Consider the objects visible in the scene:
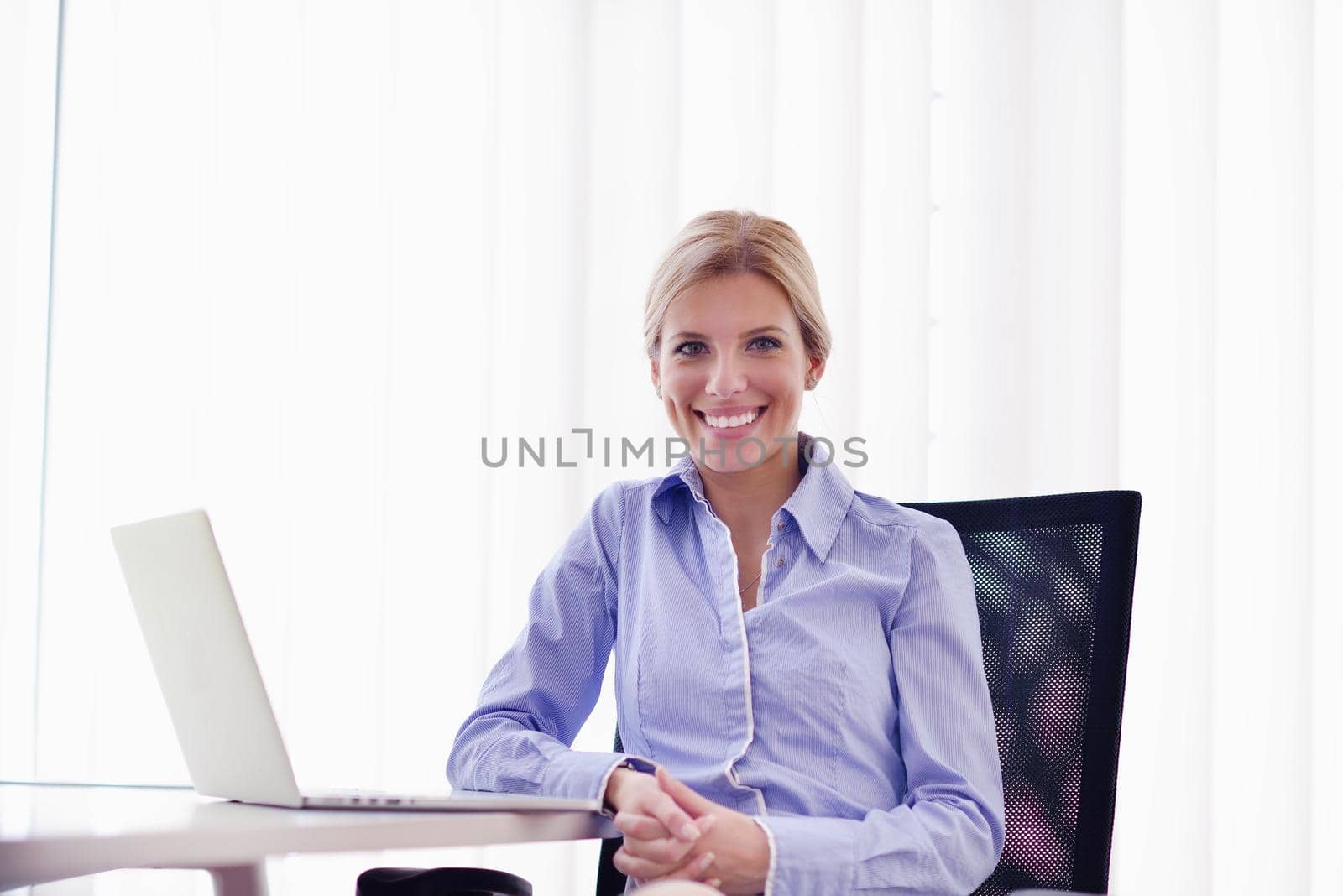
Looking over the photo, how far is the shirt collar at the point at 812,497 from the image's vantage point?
1342 mm

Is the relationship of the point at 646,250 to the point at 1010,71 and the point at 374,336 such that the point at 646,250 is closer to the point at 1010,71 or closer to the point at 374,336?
the point at 374,336

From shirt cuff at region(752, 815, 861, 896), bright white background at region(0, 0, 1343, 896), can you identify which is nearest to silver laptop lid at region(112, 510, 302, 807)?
shirt cuff at region(752, 815, 861, 896)

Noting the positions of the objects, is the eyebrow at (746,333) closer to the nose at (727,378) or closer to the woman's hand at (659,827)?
the nose at (727,378)

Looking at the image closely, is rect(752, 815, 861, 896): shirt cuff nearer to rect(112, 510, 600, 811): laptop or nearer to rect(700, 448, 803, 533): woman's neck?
rect(112, 510, 600, 811): laptop

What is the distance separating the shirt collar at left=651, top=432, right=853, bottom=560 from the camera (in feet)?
4.40

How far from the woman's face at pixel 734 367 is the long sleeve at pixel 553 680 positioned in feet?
0.49

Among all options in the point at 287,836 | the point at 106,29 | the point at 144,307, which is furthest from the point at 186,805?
the point at 106,29

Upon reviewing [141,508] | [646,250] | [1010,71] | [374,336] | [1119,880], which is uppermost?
[1010,71]

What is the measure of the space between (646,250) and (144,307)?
95 cm

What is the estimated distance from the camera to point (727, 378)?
4.47 feet

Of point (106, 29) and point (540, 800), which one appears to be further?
point (106, 29)

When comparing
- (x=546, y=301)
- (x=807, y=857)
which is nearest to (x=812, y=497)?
(x=807, y=857)

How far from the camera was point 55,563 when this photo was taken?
7.32ft

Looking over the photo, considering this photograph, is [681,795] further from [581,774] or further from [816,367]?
[816,367]
